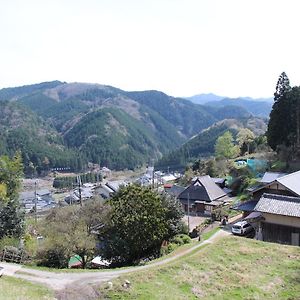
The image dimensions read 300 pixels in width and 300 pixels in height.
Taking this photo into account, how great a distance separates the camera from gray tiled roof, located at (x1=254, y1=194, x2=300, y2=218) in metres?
22.7

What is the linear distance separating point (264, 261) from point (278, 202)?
6.16m

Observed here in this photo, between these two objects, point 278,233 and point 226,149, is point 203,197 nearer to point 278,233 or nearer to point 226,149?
point 278,233

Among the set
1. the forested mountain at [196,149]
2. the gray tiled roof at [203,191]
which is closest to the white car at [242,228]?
the gray tiled roof at [203,191]

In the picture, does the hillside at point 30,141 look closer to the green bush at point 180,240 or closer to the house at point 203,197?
the house at point 203,197

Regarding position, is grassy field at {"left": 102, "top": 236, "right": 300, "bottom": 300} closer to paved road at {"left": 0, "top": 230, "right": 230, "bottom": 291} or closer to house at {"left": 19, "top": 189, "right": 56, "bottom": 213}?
paved road at {"left": 0, "top": 230, "right": 230, "bottom": 291}

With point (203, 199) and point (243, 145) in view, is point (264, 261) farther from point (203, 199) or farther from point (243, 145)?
point (243, 145)

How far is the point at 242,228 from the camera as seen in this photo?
25094 millimetres

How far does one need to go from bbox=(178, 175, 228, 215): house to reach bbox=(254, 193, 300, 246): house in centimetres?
1128

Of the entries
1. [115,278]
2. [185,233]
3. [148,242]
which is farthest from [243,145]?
[115,278]

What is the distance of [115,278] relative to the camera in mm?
16516

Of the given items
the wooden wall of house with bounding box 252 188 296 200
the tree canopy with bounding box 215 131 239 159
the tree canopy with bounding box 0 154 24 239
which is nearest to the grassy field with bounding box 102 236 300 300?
the wooden wall of house with bounding box 252 188 296 200

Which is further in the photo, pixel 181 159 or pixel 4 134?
pixel 4 134

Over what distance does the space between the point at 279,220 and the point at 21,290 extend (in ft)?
50.5

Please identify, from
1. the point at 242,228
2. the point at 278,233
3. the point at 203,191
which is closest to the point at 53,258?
the point at 242,228
